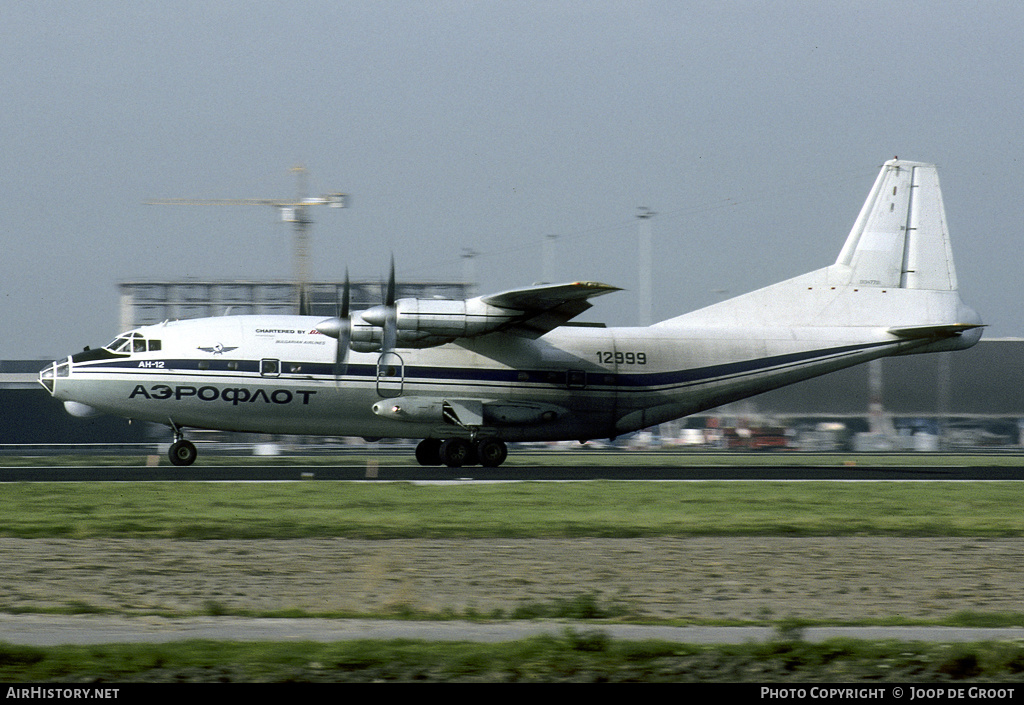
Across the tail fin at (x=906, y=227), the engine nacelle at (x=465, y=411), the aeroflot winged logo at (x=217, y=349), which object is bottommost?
the engine nacelle at (x=465, y=411)

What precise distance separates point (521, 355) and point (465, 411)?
2.26m

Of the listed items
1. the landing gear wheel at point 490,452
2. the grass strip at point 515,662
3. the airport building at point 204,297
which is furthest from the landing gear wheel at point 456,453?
the airport building at point 204,297

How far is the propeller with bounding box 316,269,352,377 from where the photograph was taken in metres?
28.8

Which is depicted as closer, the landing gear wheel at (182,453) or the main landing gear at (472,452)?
the landing gear wheel at (182,453)

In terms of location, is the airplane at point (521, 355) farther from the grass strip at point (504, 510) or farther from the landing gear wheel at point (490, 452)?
the grass strip at point (504, 510)

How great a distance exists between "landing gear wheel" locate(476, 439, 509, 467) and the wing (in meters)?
3.25

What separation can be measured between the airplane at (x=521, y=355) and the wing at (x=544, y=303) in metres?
0.05

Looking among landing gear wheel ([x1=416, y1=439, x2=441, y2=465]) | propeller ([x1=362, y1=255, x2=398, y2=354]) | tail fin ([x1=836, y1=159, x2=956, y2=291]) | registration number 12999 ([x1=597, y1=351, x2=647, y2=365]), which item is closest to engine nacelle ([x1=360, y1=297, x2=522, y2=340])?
propeller ([x1=362, y1=255, x2=398, y2=354])

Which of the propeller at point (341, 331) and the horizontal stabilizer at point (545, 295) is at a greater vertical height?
the horizontal stabilizer at point (545, 295)

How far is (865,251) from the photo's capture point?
32.2m

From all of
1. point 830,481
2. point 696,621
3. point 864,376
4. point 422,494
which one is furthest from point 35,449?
point 864,376

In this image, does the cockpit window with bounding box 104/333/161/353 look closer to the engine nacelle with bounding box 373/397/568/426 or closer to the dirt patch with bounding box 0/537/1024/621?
the engine nacelle with bounding box 373/397/568/426

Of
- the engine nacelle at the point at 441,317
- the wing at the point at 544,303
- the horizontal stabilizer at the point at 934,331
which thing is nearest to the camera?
the wing at the point at 544,303

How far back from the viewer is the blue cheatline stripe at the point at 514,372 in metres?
28.7
